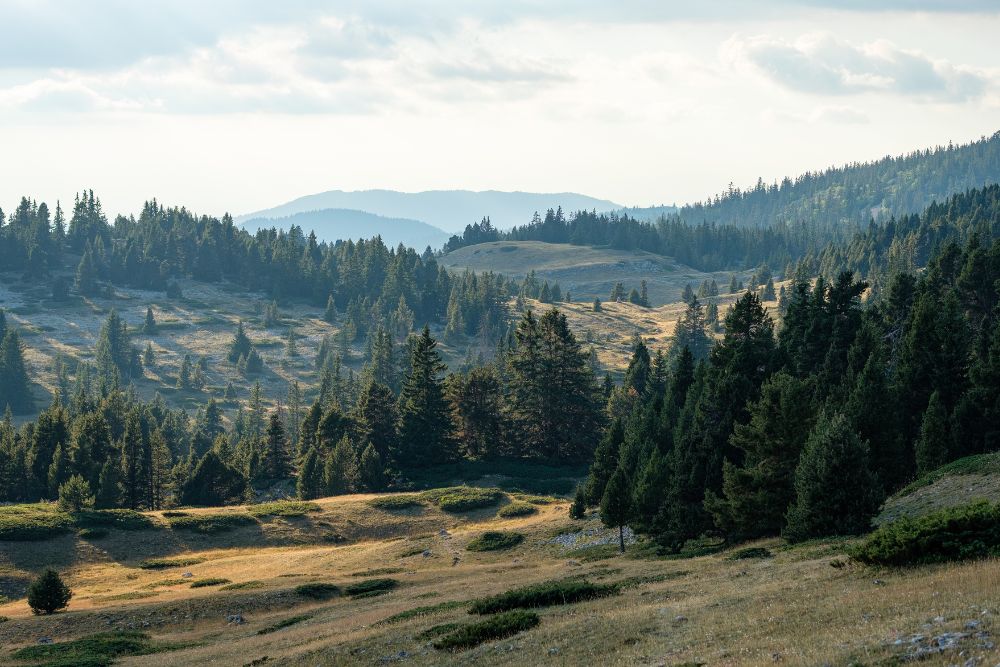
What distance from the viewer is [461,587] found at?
147 ft

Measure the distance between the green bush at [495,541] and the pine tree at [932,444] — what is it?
26327mm

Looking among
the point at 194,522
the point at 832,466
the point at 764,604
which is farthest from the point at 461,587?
the point at 194,522

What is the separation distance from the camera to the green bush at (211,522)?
78.0 metres

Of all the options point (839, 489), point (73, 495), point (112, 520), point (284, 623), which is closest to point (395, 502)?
point (112, 520)

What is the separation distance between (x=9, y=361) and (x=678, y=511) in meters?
179

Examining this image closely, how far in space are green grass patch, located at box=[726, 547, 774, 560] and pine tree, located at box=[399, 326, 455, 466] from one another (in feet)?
214

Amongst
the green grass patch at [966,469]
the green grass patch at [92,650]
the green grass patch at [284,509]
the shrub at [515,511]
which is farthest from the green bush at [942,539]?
the green grass patch at [284,509]

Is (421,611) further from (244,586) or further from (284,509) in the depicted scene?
(284,509)

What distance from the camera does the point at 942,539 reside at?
24547 mm

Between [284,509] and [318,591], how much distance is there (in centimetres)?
3358

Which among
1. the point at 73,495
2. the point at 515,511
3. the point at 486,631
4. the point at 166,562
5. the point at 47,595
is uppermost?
the point at 486,631

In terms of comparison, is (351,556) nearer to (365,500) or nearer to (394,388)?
(365,500)

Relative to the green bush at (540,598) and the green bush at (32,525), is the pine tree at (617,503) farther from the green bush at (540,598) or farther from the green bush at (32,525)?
the green bush at (32,525)

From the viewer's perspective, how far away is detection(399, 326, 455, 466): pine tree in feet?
338
